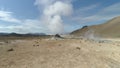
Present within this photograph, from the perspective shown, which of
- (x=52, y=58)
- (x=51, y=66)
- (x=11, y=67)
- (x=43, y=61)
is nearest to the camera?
(x=11, y=67)

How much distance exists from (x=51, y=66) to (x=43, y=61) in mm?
1686

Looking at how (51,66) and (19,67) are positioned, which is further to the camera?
(51,66)

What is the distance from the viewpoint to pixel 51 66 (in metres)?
19.9

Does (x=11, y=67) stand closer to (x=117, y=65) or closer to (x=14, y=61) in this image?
(x=14, y=61)

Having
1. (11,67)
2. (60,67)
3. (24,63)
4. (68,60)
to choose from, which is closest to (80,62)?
(68,60)

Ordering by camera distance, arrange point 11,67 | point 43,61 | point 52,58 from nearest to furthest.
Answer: point 11,67
point 43,61
point 52,58

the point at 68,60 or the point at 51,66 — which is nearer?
the point at 51,66

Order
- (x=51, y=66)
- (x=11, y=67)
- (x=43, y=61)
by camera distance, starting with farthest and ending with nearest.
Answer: (x=43, y=61) → (x=51, y=66) → (x=11, y=67)

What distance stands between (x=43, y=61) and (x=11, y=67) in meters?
→ 3.82

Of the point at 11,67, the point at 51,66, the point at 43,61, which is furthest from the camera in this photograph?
the point at 43,61

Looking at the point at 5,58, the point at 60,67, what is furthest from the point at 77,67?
the point at 5,58

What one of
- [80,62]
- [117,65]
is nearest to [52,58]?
[80,62]

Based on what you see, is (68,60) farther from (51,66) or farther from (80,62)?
(51,66)

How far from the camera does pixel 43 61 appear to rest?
838 inches
